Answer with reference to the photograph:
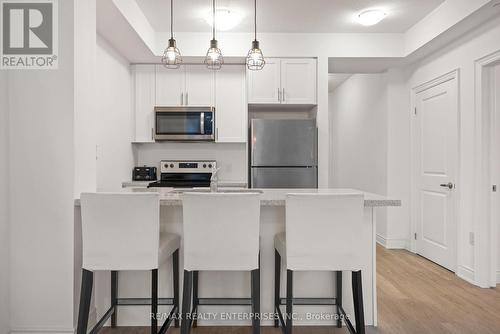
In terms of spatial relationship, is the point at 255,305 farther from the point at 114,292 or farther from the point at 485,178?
the point at 485,178

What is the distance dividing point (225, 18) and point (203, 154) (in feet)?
5.68

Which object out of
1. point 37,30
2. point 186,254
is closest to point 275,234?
point 186,254

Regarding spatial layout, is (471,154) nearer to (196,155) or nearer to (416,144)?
(416,144)

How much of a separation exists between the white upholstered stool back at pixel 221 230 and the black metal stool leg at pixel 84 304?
0.54 meters

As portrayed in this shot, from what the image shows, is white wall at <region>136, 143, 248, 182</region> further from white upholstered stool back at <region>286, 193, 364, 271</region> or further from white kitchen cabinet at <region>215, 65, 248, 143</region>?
white upholstered stool back at <region>286, 193, 364, 271</region>

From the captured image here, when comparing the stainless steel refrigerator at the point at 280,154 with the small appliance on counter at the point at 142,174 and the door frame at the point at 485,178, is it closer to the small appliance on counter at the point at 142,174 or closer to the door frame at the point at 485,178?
the small appliance on counter at the point at 142,174

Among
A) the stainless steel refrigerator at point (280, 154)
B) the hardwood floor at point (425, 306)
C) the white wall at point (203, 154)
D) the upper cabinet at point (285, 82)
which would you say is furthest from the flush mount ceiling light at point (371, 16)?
the hardwood floor at point (425, 306)

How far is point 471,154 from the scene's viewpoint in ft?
10.5

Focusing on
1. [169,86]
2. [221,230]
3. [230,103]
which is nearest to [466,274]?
[221,230]

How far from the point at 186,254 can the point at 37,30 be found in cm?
171

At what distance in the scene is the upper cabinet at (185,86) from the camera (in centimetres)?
418

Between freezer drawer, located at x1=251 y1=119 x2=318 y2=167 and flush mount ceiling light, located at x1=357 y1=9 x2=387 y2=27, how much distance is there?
45.9 inches

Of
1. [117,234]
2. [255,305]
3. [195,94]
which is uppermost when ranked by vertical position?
[195,94]

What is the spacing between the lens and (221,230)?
179cm
